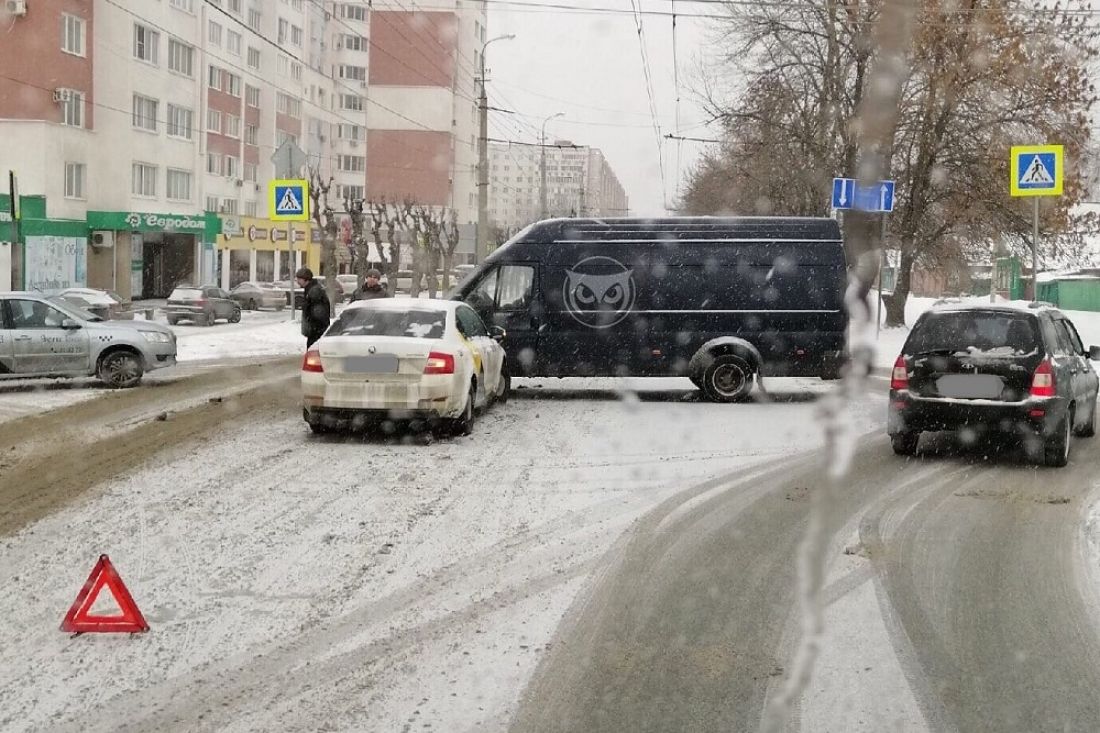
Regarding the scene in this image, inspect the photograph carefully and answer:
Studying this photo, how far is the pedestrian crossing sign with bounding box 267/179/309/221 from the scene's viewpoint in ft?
77.3

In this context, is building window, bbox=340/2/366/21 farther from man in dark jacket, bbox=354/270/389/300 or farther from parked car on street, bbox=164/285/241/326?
man in dark jacket, bbox=354/270/389/300

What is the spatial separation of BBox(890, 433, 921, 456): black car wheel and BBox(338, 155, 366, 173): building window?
298 feet

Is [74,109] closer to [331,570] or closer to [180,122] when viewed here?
[180,122]

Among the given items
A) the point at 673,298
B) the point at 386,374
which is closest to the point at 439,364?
the point at 386,374

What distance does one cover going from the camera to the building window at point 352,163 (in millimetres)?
98438

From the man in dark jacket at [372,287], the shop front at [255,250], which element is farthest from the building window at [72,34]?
the man in dark jacket at [372,287]

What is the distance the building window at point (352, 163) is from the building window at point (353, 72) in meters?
6.35

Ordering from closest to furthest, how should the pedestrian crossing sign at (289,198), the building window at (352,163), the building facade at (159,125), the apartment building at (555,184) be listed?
the pedestrian crossing sign at (289,198) < the building facade at (159,125) < the apartment building at (555,184) < the building window at (352,163)

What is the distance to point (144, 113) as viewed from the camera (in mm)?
51438

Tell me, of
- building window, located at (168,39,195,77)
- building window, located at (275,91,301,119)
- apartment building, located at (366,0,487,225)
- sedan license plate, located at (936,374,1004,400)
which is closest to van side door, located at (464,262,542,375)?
sedan license plate, located at (936,374,1004,400)

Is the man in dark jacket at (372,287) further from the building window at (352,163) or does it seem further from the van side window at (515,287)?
the building window at (352,163)

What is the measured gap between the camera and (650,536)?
756 cm

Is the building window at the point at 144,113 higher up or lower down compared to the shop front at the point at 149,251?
higher up

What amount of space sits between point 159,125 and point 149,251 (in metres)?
5.61
